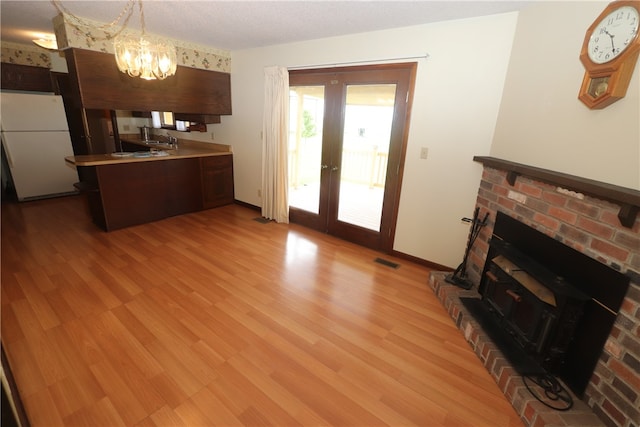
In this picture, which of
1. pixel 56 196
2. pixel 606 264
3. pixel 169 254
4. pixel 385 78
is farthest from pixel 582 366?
pixel 56 196

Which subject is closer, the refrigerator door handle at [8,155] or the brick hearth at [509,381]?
the brick hearth at [509,381]

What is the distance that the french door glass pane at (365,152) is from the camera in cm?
310

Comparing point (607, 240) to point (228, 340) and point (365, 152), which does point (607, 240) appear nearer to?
point (228, 340)

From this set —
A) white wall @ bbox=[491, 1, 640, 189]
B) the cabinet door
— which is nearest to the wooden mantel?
white wall @ bbox=[491, 1, 640, 189]

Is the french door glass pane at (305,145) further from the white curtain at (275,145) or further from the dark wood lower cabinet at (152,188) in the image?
the dark wood lower cabinet at (152,188)

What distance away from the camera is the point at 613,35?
4.88 feet

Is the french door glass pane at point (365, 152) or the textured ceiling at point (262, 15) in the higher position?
the textured ceiling at point (262, 15)

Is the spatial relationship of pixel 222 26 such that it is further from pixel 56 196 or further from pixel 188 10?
pixel 56 196

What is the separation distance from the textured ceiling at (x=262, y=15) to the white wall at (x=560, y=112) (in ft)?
1.21

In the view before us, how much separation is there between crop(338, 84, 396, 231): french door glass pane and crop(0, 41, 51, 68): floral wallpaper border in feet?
17.6

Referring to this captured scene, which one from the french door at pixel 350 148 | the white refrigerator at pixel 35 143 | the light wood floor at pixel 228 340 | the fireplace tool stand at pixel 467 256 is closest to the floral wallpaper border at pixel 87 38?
the french door at pixel 350 148

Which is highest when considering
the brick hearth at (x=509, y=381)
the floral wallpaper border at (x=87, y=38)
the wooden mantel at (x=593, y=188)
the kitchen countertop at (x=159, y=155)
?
the floral wallpaper border at (x=87, y=38)

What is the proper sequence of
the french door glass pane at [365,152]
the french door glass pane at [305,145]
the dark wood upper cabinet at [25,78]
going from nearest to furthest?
1. the french door glass pane at [365,152]
2. the french door glass pane at [305,145]
3. the dark wood upper cabinet at [25,78]

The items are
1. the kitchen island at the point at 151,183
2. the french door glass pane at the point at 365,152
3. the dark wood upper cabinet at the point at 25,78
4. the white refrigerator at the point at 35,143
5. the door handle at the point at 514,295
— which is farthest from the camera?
the dark wood upper cabinet at the point at 25,78
